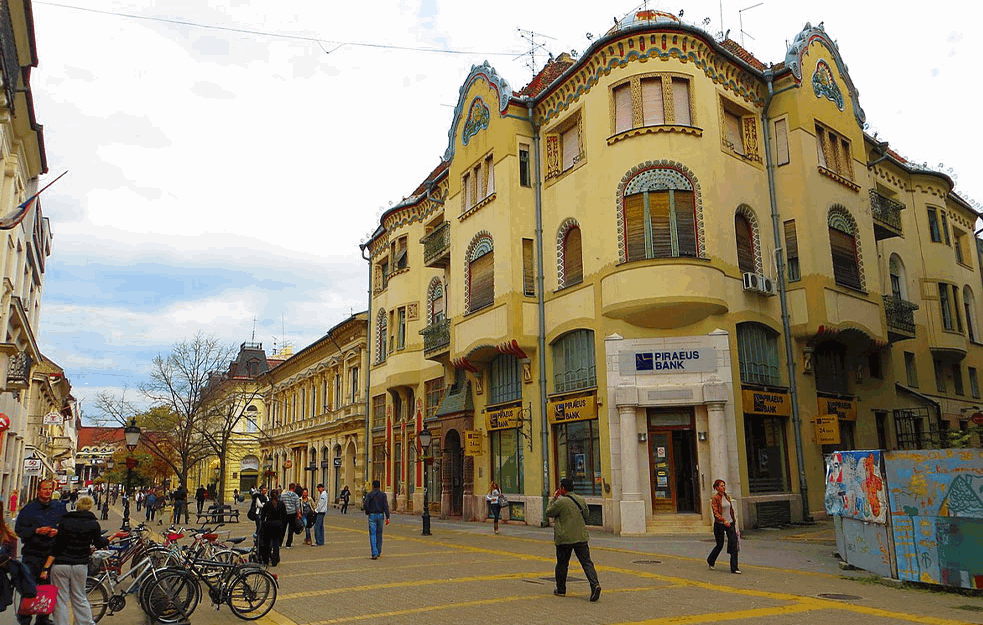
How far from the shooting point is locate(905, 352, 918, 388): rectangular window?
3067 centimetres

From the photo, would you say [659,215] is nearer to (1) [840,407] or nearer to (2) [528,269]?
(2) [528,269]

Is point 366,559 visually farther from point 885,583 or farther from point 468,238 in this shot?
point 468,238

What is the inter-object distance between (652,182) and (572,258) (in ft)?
12.8

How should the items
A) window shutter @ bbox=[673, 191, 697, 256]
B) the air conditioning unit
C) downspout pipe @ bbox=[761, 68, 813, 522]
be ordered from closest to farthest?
window shutter @ bbox=[673, 191, 697, 256] < the air conditioning unit < downspout pipe @ bbox=[761, 68, 813, 522]

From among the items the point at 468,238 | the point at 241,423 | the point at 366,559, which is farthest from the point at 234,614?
the point at 241,423

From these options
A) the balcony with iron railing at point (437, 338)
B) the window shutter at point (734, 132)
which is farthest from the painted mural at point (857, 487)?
the balcony with iron railing at point (437, 338)

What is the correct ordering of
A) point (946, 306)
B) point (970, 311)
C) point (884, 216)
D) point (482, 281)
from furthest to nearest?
point (970, 311) < point (946, 306) < point (884, 216) < point (482, 281)

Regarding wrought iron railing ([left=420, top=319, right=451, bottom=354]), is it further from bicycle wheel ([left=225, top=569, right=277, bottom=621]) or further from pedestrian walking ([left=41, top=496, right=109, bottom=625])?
pedestrian walking ([left=41, top=496, right=109, bottom=625])

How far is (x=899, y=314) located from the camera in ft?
93.6

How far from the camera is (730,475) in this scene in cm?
2086

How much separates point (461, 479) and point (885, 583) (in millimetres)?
19896

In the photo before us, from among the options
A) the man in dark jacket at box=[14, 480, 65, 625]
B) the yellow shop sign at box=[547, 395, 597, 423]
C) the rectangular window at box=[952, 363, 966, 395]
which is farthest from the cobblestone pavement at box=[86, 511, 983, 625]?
the rectangular window at box=[952, 363, 966, 395]

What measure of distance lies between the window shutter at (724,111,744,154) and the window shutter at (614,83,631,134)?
3603mm

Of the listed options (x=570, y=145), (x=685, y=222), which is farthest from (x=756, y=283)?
(x=570, y=145)
